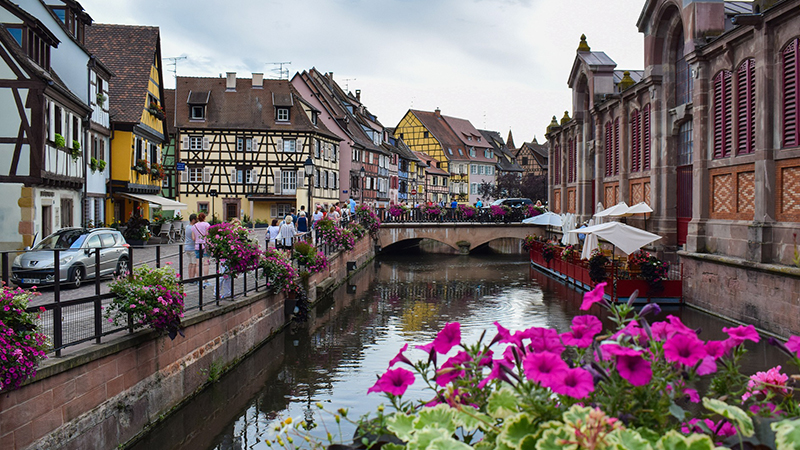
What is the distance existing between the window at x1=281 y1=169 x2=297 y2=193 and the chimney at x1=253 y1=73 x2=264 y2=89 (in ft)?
21.3

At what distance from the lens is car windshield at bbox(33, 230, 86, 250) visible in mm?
15750

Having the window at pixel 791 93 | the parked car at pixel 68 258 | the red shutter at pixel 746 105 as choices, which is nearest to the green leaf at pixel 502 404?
the parked car at pixel 68 258

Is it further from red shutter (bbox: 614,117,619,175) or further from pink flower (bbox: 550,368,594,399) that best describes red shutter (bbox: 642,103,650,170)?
pink flower (bbox: 550,368,594,399)

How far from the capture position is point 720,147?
63.1ft

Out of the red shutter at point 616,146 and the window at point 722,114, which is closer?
the window at point 722,114

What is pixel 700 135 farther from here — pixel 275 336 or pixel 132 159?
pixel 132 159

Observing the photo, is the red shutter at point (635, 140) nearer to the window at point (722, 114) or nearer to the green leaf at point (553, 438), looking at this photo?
the window at point (722, 114)

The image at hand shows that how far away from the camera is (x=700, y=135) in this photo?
1988 cm

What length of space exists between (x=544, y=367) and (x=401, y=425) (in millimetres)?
564

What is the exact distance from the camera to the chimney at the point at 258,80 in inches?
1906

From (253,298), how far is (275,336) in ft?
7.88

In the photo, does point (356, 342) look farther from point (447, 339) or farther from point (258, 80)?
point (258, 80)

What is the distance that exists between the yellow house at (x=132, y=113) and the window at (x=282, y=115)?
13029 mm

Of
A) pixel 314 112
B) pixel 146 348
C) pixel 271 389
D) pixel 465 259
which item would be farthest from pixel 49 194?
pixel 314 112
